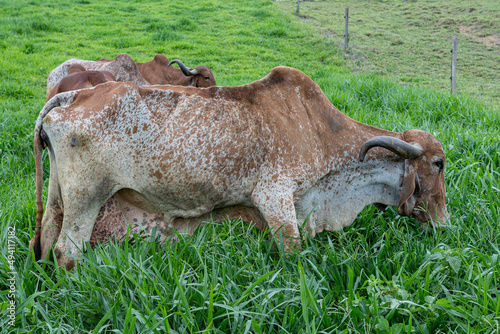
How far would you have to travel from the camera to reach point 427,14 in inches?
640

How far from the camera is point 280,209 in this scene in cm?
292

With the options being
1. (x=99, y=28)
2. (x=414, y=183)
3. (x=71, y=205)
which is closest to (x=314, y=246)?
(x=414, y=183)

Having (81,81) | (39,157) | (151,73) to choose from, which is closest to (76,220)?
(39,157)

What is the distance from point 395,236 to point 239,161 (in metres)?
1.33

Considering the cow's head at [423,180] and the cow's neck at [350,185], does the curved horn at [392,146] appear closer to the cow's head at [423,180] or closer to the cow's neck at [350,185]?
the cow's head at [423,180]

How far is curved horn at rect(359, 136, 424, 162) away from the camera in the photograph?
3041 mm

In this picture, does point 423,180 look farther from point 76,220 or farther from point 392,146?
point 76,220

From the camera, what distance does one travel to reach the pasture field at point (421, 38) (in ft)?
33.8

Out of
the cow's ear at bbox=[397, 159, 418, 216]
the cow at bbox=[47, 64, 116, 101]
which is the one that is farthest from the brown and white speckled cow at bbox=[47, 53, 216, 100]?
the cow's ear at bbox=[397, 159, 418, 216]

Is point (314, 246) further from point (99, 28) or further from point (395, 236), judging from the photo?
point (99, 28)

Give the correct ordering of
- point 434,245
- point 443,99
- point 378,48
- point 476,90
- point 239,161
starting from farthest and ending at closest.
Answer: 1. point 378,48
2. point 476,90
3. point 443,99
4. point 434,245
5. point 239,161

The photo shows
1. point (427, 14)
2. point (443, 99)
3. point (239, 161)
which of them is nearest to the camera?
point (239, 161)

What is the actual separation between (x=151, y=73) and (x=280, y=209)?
3123 millimetres

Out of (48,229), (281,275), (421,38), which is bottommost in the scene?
(421,38)
